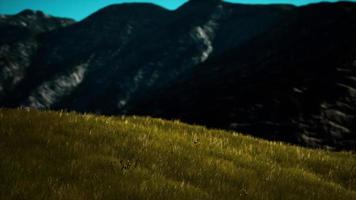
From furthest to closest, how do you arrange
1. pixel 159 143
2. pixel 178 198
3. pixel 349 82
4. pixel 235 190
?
pixel 349 82
pixel 159 143
pixel 235 190
pixel 178 198

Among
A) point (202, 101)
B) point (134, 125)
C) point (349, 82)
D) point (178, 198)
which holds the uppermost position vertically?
point (178, 198)

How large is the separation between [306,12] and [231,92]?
46.6 meters

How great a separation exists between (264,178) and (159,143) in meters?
2.74

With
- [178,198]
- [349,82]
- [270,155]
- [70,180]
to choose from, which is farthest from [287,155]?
[349,82]

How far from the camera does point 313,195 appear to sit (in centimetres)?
1044

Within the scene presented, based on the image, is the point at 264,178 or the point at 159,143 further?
the point at 159,143

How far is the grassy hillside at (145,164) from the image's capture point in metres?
8.70

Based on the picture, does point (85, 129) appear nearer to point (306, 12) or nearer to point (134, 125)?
point (134, 125)

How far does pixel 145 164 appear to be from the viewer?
1036 centimetres

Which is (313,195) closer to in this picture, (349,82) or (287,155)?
(287,155)

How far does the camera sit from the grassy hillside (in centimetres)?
870

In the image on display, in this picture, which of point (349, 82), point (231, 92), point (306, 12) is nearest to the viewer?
point (349, 82)

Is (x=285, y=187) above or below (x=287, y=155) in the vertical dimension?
above

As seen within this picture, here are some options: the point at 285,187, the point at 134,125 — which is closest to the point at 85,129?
the point at 134,125
